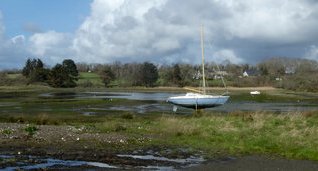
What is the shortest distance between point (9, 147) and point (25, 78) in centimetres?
15259

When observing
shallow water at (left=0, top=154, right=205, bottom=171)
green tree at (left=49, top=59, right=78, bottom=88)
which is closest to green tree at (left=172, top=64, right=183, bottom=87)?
green tree at (left=49, top=59, right=78, bottom=88)

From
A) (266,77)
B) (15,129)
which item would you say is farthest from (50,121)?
(266,77)

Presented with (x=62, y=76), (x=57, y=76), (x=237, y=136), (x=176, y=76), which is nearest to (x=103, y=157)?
(x=237, y=136)

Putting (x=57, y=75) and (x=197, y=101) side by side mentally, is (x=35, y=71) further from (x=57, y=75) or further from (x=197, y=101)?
(x=197, y=101)

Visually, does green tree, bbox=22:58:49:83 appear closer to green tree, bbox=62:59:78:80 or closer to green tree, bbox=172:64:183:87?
green tree, bbox=62:59:78:80

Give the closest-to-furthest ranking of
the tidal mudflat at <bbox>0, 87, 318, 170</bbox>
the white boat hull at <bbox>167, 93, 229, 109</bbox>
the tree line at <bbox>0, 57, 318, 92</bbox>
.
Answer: the tidal mudflat at <bbox>0, 87, 318, 170</bbox> → the white boat hull at <bbox>167, 93, 229, 109</bbox> → the tree line at <bbox>0, 57, 318, 92</bbox>

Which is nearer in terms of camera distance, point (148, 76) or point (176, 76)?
point (176, 76)

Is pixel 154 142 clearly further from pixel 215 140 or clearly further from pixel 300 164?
pixel 300 164

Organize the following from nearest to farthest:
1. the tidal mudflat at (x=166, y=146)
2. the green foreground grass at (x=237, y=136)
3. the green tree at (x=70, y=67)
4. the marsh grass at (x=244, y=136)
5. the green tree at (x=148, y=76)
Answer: the tidal mudflat at (x=166, y=146), the green foreground grass at (x=237, y=136), the marsh grass at (x=244, y=136), the green tree at (x=70, y=67), the green tree at (x=148, y=76)

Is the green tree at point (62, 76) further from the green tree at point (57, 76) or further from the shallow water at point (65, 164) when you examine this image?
the shallow water at point (65, 164)

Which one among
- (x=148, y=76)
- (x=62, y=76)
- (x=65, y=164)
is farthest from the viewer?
(x=148, y=76)

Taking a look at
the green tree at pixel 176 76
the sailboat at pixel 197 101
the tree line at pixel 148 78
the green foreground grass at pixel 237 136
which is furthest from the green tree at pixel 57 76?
the green foreground grass at pixel 237 136

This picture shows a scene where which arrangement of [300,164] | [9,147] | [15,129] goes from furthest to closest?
1. [15,129]
2. [9,147]
3. [300,164]

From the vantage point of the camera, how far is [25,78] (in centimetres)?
16888
